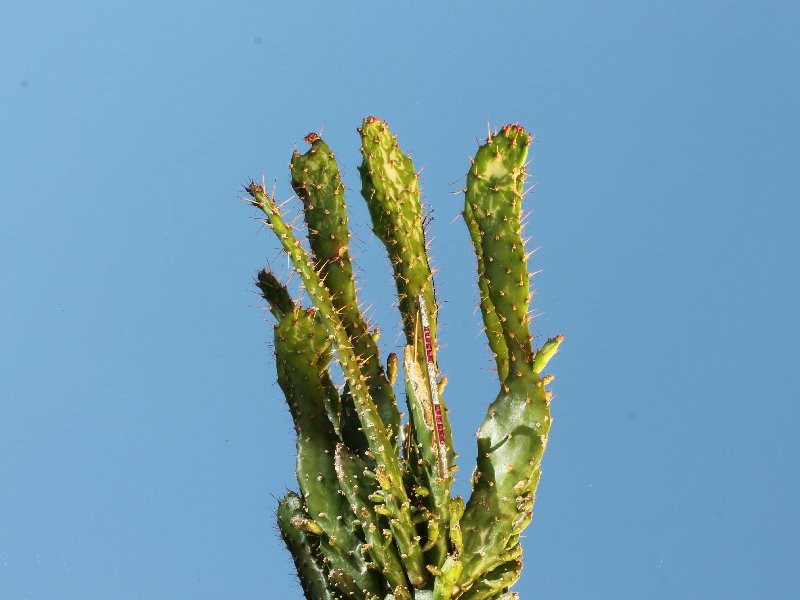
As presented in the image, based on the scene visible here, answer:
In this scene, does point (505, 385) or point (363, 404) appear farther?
point (505, 385)

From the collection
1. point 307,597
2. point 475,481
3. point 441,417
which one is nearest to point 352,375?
point 441,417

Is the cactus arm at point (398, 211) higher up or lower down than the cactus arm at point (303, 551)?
higher up

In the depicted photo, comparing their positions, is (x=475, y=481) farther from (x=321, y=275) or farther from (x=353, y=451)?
(x=321, y=275)

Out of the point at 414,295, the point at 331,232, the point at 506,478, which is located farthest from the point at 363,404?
the point at 331,232

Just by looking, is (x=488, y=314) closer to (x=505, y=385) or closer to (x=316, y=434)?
(x=505, y=385)

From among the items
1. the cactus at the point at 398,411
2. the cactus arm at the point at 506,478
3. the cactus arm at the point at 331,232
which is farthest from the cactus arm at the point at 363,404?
the cactus arm at the point at 331,232

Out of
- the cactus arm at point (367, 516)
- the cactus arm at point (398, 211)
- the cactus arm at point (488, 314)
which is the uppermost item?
the cactus arm at point (398, 211)

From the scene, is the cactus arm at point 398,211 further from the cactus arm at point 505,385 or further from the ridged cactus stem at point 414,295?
the cactus arm at point 505,385
